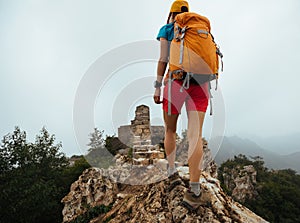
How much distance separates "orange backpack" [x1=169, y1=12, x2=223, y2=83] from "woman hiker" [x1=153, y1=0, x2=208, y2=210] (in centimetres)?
18

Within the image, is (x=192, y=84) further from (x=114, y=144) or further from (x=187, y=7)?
(x=114, y=144)

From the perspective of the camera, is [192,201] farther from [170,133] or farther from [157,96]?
[157,96]

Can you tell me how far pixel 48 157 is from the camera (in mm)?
23438

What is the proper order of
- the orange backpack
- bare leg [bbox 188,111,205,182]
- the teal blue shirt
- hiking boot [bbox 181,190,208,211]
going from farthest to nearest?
the teal blue shirt → hiking boot [bbox 181,190,208,211] → bare leg [bbox 188,111,205,182] → the orange backpack

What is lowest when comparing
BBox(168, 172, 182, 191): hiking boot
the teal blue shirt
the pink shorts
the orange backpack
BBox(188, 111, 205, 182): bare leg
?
BBox(168, 172, 182, 191): hiking boot

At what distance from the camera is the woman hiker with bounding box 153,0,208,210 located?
244 cm

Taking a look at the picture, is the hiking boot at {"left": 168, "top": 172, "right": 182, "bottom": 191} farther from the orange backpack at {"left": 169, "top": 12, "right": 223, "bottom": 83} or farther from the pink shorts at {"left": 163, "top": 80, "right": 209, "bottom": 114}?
the orange backpack at {"left": 169, "top": 12, "right": 223, "bottom": 83}

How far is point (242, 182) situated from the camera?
1640 inches

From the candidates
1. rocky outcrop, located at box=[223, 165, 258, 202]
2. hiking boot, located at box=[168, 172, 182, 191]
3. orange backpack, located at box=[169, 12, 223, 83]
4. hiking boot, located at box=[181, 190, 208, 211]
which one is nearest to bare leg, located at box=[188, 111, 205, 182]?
hiking boot, located at box=[181, 190, 208, 211]

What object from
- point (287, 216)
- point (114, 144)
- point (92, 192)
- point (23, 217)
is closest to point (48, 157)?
point (23, 217)

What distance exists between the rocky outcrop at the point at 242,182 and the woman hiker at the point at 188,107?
42.6 m

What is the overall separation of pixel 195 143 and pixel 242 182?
45661mm

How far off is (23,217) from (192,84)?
19.0 meters

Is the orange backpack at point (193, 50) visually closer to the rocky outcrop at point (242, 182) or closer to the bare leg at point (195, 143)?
the bare leg at point (195, 143)
